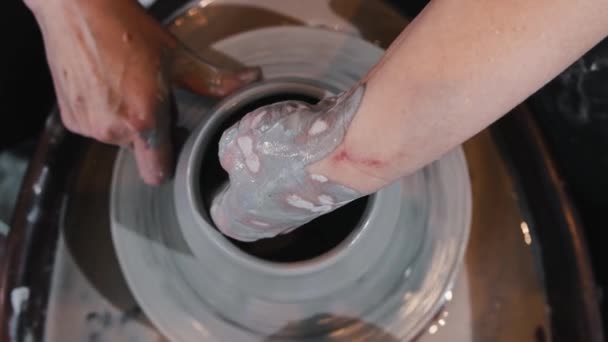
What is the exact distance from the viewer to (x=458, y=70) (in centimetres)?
38

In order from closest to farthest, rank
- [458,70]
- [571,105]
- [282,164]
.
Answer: [458,70] < [282,164] < [571,105]

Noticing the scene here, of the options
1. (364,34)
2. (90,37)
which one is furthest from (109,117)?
(364,34)

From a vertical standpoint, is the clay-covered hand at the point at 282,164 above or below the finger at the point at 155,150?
above

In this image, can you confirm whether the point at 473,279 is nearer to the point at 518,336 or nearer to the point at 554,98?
the point at 518,336

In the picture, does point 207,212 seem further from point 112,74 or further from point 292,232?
point 112,74

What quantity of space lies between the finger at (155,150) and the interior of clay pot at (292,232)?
0.10 metres

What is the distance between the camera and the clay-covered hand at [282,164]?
1.64ft

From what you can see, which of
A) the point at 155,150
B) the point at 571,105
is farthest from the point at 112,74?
the point at 571,105

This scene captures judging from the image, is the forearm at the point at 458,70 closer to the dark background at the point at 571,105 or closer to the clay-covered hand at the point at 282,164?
the clay-covered hand at the point at 282,164

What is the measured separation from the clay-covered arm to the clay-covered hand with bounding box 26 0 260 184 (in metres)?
0.21

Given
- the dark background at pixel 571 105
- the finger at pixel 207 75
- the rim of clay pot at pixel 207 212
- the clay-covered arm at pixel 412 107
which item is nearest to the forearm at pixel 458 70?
the clay-covered arm at pixel 412 107

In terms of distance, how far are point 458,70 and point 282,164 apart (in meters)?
0.21

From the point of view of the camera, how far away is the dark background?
1.09 metres

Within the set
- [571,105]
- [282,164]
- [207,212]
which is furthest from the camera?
[571,105]
